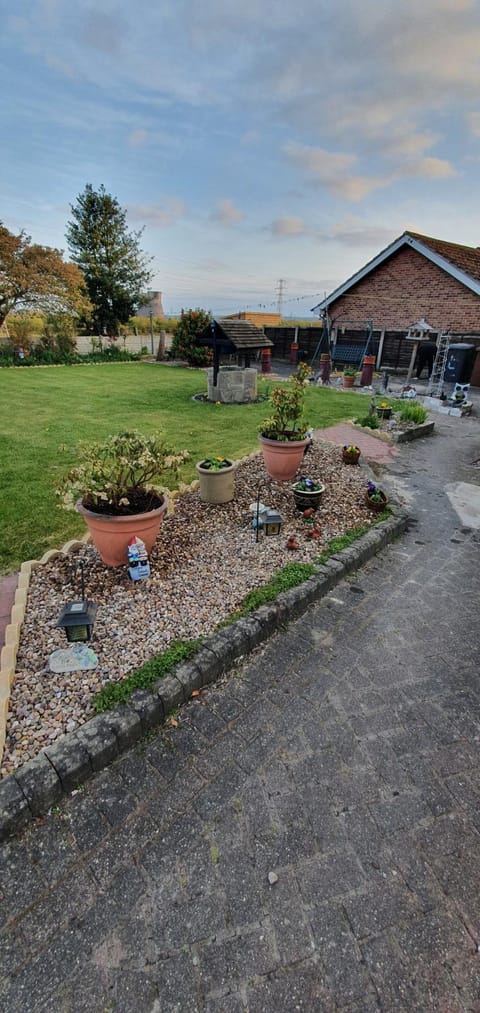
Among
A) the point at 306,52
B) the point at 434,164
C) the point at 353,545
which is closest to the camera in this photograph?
the point at 353,545

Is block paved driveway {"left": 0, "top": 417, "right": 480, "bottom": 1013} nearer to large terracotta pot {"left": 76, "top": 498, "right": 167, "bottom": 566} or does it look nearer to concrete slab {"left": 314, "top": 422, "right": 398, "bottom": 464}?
large terracotta pot {"left": 76, "top": 498, "right": 167, "bottom": 566}

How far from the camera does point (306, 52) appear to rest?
6.51 m

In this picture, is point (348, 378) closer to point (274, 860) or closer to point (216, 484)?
point (216, 484)

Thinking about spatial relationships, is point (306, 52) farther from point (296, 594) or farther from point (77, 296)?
point (77, 296)

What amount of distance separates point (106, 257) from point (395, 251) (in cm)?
1661

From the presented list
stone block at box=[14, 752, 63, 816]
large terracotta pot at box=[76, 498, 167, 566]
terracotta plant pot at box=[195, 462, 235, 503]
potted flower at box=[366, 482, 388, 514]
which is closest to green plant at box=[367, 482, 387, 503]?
potted flower at box=[366, 482, 388, 514]

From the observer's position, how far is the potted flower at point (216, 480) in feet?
16.2

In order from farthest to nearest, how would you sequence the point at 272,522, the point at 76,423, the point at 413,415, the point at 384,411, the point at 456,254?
the point at 456,254, the point at 384,411, the point at 413,415, the point at 76,423, the point at 272,522

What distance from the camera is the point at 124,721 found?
231 centimetres

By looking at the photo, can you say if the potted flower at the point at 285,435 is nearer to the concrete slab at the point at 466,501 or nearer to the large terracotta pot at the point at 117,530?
the large terracotta pot at the point at 117,530

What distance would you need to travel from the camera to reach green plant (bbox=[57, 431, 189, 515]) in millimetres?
3555

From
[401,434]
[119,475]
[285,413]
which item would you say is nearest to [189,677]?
[119,475]

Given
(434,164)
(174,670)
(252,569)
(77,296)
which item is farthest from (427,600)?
(77,296)

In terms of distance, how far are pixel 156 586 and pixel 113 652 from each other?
771 millimetres
